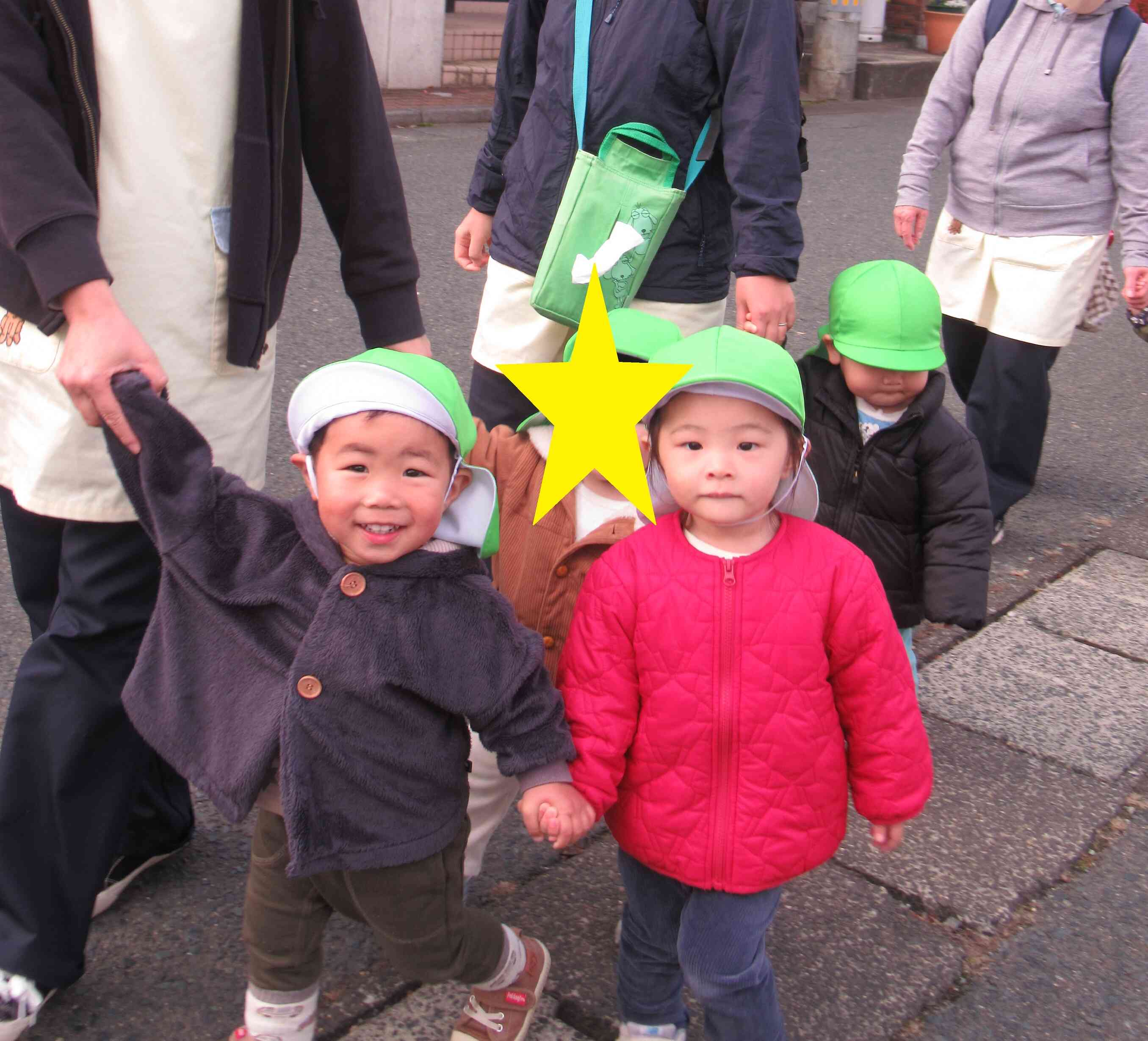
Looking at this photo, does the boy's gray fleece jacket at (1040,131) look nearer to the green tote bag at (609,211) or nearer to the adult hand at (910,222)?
the adult hand at (910,222)

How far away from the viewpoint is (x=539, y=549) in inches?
90.7

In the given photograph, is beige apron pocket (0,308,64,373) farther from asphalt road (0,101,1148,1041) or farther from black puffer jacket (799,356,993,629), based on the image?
black puffer jacket (799,356,993,629)

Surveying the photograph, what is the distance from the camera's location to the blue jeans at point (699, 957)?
81.3 inches

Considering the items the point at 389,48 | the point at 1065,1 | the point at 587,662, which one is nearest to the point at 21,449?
the point at 587,662

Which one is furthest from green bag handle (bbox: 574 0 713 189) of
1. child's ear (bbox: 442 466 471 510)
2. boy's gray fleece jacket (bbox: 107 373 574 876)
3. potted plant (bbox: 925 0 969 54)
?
potted plant (bbox: 925 0 969 54)

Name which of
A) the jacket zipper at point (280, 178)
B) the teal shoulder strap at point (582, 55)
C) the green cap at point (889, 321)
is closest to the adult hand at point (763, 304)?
the green cap at point (889, 321)

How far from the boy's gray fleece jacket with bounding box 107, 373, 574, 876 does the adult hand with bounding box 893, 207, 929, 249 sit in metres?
2.73

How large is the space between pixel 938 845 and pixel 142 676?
5.65ft

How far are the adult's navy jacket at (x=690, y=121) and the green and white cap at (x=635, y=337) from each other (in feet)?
0.88

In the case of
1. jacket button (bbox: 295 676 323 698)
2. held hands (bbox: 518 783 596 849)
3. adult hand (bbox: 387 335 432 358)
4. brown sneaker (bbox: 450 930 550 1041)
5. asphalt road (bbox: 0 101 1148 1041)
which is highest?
adult hand (bbox: 387 335 432 358)

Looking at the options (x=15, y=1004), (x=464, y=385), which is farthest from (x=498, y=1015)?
(x=464, y=385)

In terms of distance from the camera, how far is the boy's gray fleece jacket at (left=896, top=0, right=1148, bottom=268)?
13.0 feet

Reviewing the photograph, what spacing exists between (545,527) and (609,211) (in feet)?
2.35

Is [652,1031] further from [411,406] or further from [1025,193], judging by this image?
[1025,193]
